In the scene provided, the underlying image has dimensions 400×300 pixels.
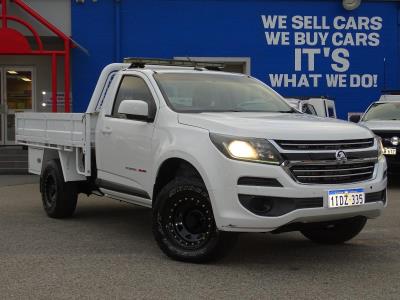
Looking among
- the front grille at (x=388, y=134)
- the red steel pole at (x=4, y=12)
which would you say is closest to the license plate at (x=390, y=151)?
the front grille at (x=388, y=134)

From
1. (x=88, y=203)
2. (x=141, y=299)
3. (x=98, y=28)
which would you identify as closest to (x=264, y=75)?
(x=98, y=28)

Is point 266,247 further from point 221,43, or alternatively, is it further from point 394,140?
point 221,43

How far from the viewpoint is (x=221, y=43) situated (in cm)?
1855

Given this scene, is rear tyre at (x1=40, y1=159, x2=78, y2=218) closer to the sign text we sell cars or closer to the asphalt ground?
the asphalt ground

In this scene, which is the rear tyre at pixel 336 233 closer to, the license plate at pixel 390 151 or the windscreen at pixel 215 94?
the windscreen at pixel 215 94

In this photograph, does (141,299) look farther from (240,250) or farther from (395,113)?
(395,113)

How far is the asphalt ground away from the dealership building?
1116 cm

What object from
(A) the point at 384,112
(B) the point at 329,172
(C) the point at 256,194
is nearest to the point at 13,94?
(A) the point at 384,112

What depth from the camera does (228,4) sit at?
60.8 feet

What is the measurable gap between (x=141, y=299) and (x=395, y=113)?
30.5 ft

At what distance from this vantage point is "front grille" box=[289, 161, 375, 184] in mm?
5008

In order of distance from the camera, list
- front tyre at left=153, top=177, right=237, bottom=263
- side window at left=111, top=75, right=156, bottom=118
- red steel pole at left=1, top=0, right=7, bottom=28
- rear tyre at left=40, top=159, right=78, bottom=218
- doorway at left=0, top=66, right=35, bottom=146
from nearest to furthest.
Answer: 1. front tyre at left=153, top=177, right=237, bottom=263
2. side window at left=111, top=75, right=156, bottom=118
3. rear tyre at left=40, top=159, right=78, bottom=218
4. red steel pole at left=1, top=0, right=7, bottom=28
5. doorway at left=0, top=66, right=35, bottom=146

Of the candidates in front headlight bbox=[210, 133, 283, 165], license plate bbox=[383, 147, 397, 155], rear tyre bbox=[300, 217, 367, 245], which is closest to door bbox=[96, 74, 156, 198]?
front headlight bbox=[210, 133, 283, 165]

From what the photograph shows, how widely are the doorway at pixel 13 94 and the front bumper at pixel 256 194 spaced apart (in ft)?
47.5
